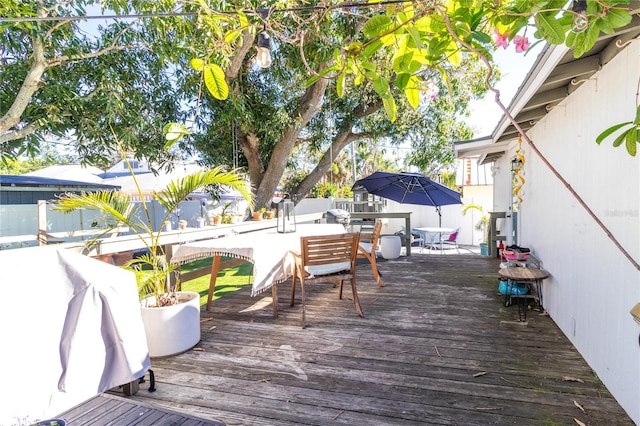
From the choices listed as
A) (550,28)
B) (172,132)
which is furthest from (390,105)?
(172,132)

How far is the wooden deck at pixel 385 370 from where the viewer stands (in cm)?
206

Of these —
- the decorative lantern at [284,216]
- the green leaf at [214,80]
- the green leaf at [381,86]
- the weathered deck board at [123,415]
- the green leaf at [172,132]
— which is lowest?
the weathered deck board at [123,415]

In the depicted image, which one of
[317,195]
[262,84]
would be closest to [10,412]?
[262,84]

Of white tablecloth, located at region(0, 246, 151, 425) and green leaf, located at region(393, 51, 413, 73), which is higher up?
green leaf, located at region(393, 51, 413, 73)

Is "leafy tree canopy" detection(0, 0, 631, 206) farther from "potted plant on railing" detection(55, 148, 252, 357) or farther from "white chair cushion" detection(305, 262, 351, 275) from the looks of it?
"white chair cushion" detection(305, 262, 351, 275)

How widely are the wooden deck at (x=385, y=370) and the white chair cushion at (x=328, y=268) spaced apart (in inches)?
19.6

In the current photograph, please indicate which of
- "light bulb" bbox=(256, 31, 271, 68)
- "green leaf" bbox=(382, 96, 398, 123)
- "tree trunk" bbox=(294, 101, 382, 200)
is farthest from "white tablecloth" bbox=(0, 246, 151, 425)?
"tree trunk" bbox=(294, 101, 382, 200)

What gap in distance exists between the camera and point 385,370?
101 inches

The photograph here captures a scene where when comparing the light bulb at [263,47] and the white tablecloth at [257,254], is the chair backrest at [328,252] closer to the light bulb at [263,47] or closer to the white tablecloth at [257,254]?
the white tablecloth at [257,254]

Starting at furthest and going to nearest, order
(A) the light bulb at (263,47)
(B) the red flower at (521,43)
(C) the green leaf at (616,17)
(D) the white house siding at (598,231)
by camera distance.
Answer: (A) the light bulb at (263,47), (D) the white house siding at (598,231), (B) the red flower at (521,43), (C) the green leaf at (616,17)

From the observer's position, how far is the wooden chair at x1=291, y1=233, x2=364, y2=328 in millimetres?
3559

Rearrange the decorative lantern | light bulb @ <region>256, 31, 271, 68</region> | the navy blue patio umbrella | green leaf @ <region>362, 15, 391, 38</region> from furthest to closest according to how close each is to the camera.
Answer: the navy blue patio umbrella, the decorative lantern, light bulb @ <region>256, 31, 271, 68</region>, green leaf @ <region>362, 15, 391, 38</region>

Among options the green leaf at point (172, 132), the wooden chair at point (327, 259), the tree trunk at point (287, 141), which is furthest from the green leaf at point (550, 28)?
the tree trunk at point (287, 141)

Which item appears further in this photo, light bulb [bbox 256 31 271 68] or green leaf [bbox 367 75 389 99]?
light bulb [bbox 256 31 271 68]
